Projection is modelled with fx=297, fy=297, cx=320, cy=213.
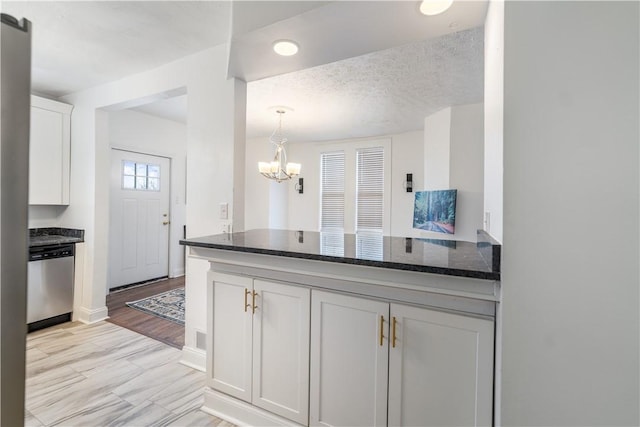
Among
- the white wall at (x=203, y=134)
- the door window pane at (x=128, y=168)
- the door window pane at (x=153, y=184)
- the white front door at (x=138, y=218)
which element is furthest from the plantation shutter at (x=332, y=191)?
the white wall at (x=203, y=134)

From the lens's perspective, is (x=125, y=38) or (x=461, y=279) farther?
(x=125, y=38)

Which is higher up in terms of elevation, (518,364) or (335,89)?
(335,89)

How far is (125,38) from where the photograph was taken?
221 centimetres

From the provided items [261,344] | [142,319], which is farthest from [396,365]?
[142,319]

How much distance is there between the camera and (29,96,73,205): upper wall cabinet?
310 cm

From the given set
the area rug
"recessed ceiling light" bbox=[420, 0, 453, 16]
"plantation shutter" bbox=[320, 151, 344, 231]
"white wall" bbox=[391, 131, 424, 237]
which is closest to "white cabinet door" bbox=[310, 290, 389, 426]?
"recessed ceiling light" bbox=[420, 0, 453, 16]

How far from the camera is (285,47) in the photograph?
1.75 m

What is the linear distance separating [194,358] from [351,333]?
1626mm

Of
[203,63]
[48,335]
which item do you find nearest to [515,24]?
[203,63]

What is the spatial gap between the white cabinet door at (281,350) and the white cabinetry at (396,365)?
6 cm

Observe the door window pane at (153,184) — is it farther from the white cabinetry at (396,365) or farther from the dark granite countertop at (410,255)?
the white cabinetry at (396,365)

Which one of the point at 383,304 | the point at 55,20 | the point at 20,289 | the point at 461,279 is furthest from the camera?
the point at 55,20

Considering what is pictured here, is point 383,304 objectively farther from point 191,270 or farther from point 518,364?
point 191,270

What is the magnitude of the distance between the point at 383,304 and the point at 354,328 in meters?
0.19
